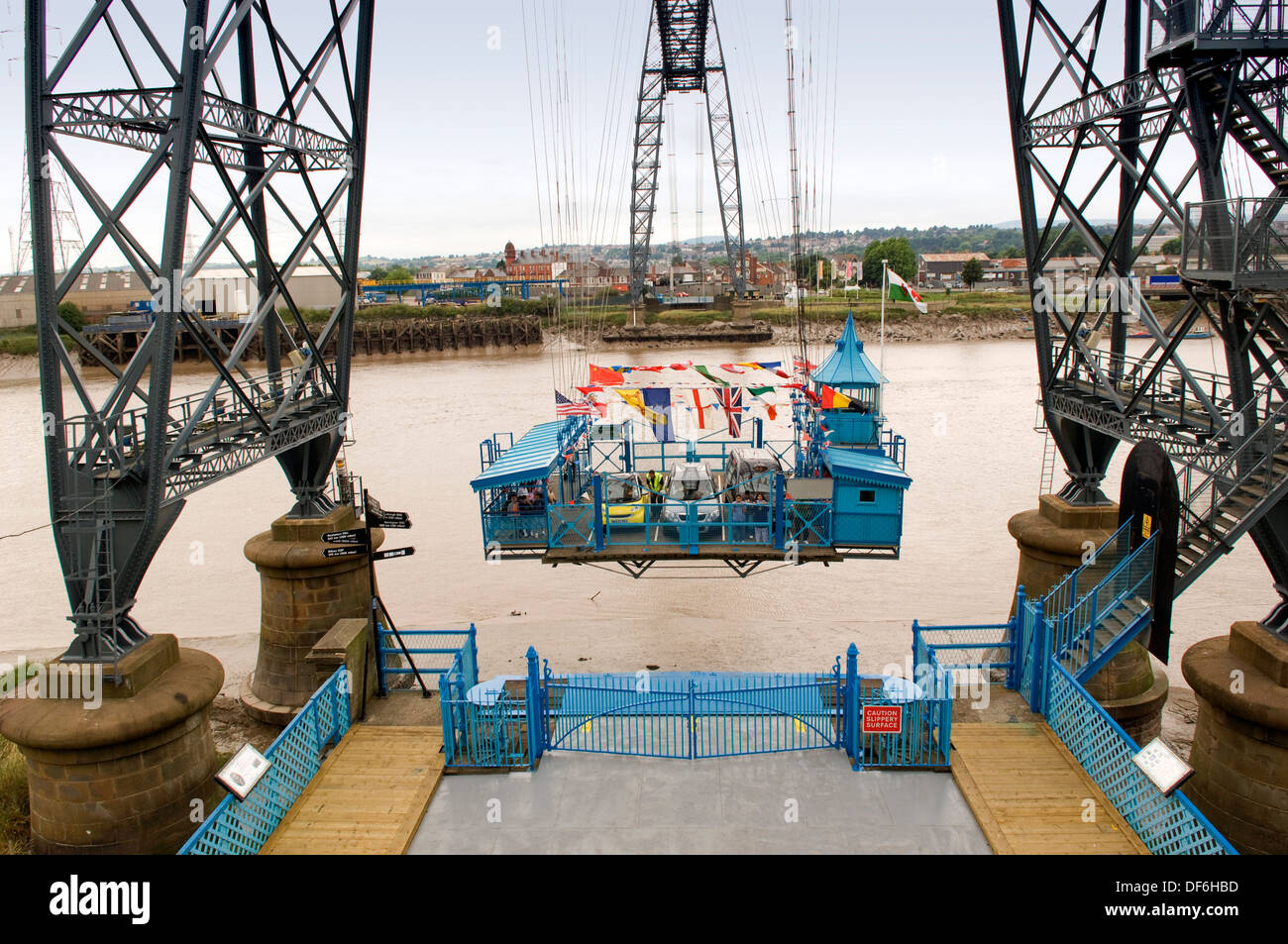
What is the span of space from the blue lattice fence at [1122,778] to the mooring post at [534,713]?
19.3 ft

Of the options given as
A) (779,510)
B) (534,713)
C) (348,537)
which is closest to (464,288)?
(348,537)

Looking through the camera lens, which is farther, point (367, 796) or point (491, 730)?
point (491, 730)

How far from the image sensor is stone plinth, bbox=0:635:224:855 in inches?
400

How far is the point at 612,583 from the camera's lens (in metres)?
25.8

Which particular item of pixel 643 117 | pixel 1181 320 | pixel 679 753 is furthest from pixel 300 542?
pixel 643 117

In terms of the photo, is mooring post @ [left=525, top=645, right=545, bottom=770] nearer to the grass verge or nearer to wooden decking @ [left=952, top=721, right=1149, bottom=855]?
wooden decking @ [left=952, top=721, right=1149, bottom=855]

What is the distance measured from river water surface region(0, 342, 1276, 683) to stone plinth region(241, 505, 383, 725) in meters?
4.37

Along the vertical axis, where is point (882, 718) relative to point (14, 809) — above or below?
above

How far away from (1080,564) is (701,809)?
9.42 metres

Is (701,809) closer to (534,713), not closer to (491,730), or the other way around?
(534,713)

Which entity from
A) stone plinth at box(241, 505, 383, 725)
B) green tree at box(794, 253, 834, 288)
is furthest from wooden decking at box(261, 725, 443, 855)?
green tree at box(794, 253, 834, 288)

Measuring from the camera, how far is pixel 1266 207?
10375mm
